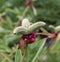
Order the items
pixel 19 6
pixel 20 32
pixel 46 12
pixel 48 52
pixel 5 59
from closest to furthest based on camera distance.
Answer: pixel 20 32, pixel 5 59, pixel 48 52, pixel 46 12, pixel 19 6

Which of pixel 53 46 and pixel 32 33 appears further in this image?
pixel 53 46

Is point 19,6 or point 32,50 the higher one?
point 32,50

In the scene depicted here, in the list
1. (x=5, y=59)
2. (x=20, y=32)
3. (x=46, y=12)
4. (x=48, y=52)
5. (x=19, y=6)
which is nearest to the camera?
(x=20, y=32)

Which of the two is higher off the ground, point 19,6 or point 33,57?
point 33,57

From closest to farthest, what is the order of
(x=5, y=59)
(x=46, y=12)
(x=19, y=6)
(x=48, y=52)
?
(x=5, y=59)
(x=48, y=52)
(x=46, y=12)
(x=19, y=6)

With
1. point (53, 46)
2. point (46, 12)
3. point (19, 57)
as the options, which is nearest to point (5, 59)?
point (19, 57)

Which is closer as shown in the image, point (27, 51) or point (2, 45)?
point (27, 51)

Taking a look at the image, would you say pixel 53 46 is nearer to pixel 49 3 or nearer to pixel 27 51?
pixel 27 51

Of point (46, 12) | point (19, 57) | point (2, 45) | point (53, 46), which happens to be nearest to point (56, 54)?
point (53, 46)

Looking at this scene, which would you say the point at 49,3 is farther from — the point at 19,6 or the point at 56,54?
the point at 56,54
